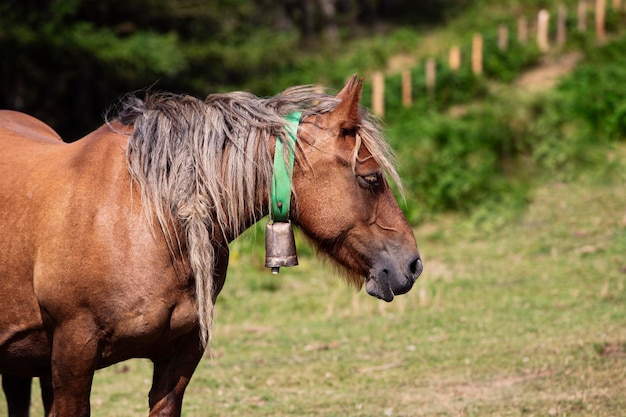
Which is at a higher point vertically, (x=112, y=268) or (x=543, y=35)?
(x=112, y=268)

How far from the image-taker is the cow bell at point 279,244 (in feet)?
12.7

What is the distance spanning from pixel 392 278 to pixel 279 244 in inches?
21.2

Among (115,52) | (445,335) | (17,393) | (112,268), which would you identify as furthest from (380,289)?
(115,52)

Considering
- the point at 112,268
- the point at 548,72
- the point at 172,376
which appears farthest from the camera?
the point at 548,72

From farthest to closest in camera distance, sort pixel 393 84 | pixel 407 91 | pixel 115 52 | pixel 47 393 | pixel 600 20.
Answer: pixel 600 20
pixel 393 84
pixel 407 91
pixel 115 52
pixel 47 393

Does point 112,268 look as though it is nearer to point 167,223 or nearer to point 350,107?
point 167,223

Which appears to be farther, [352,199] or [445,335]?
[445,335]

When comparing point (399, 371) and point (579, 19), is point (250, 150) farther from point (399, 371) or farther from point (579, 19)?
point (579, 19)

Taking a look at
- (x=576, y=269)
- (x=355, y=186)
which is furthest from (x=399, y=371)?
(x=576, y=269)

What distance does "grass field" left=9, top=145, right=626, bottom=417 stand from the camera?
636cm

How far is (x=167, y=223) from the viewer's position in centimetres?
374

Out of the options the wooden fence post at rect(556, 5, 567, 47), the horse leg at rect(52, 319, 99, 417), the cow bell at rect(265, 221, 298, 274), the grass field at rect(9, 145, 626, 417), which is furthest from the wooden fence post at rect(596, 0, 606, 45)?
the horse leg at rect(52, 319, 99, 417)

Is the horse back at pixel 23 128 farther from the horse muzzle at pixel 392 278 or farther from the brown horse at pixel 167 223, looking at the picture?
the horse muzzle at pixel 392 278

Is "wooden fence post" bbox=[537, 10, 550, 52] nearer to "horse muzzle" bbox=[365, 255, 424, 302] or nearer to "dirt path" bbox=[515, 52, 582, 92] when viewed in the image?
"dirt path" bbox=[515, 52, 582, 92]
